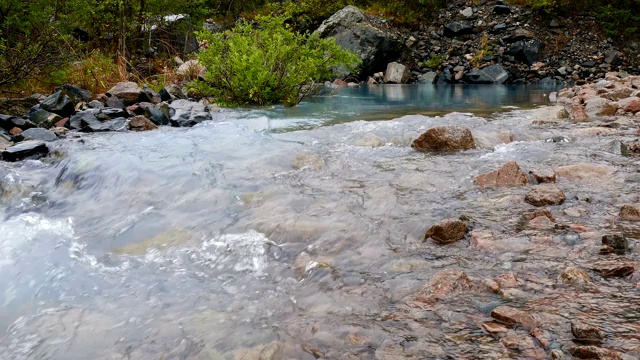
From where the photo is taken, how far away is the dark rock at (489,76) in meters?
15.6

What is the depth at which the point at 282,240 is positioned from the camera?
282cm

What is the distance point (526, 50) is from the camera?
53.6 ft

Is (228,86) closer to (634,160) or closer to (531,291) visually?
(634,160)

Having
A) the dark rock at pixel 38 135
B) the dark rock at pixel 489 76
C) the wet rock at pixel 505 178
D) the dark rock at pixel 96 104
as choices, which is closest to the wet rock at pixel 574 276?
the wet rock at pixel 505 178

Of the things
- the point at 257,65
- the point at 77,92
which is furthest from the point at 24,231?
the point at 77,92

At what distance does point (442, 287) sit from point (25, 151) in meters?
4.64

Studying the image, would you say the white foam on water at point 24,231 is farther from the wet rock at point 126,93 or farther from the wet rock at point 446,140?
the wet rock at point 126,93

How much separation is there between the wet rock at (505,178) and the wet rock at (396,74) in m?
12.9

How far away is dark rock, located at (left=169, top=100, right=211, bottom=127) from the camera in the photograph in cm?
690

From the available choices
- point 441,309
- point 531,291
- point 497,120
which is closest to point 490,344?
point 441,309

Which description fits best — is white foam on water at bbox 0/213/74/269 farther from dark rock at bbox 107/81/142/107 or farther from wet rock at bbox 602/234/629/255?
dark rock at bbox 107/81/142/107

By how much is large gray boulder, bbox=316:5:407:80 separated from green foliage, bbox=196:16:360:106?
23.2ft

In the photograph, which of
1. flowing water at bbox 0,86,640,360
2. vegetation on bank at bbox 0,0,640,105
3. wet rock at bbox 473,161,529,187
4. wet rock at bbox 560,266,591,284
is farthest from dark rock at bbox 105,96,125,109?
wet rock at bbox 560,266,591,284

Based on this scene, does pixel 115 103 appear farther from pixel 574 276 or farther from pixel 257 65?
pixel 574 276
